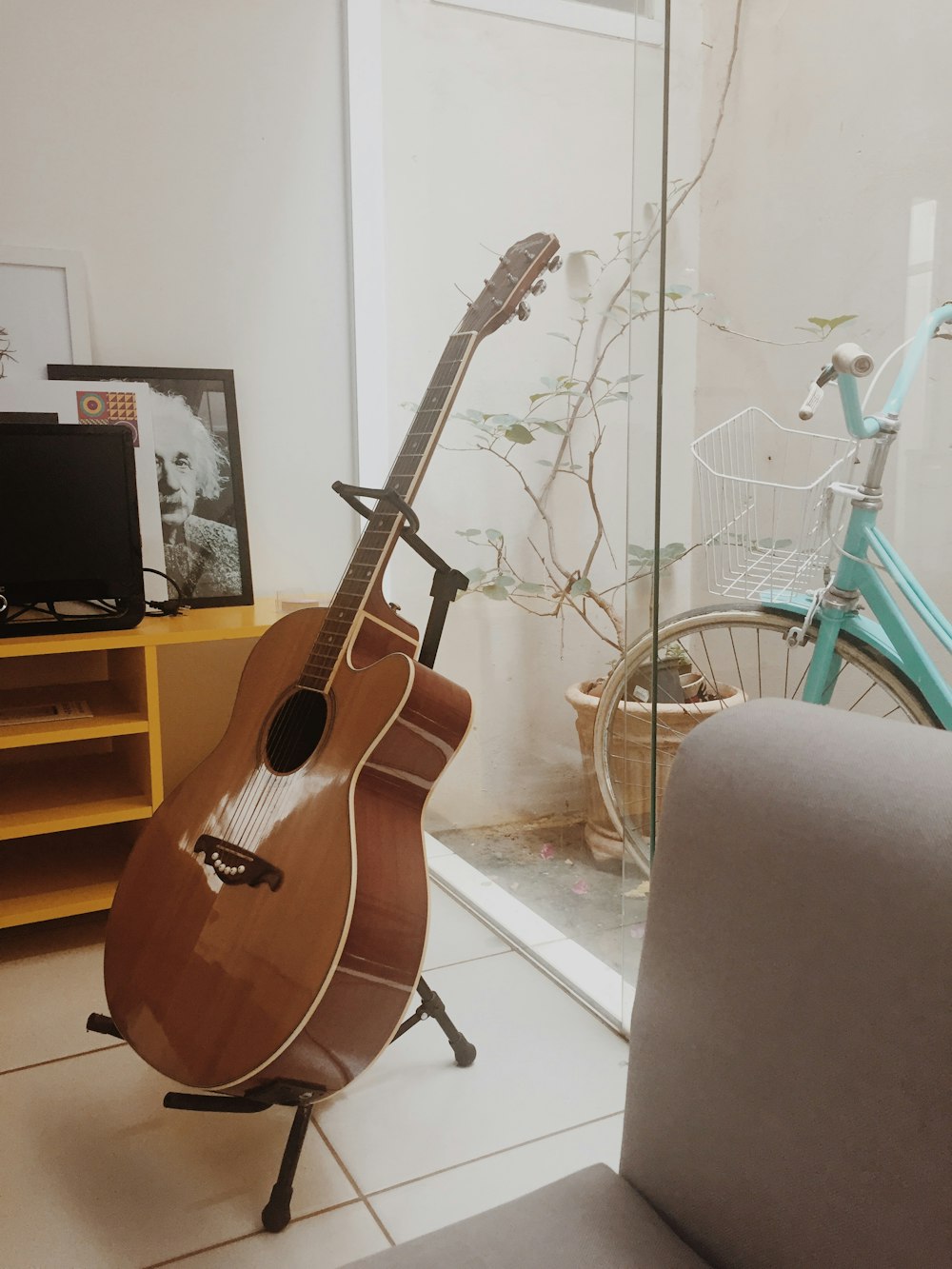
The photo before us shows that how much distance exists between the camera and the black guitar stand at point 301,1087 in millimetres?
1281

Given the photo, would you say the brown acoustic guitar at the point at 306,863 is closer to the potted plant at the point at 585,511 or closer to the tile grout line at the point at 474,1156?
the tile grout line at the point at 474,1156

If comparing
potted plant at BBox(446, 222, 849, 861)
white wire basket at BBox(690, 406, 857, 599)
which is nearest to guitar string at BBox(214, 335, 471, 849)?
potted plant at BBox(446, 222, 849, 861)

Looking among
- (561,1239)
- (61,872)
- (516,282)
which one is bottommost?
(61,872)

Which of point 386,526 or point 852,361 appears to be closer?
point 852,361

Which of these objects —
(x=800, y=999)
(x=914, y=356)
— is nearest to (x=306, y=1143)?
(x=800, y=999)

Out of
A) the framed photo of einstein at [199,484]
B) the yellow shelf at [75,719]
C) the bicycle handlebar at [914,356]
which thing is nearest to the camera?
the bicycle handlebar at [914,356]

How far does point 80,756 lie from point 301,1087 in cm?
Result: 125

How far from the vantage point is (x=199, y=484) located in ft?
7.68

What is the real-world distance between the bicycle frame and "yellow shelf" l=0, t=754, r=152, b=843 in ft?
A: 4.31

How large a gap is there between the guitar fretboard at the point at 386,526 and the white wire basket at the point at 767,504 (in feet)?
1.30

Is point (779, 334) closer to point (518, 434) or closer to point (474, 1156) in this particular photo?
point (518, 434)

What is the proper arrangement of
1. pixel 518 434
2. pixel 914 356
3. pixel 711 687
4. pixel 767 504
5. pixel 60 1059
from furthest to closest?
1. pixel 518 434
2. pixel 60 1059
3. pixel 711 687
4. pixel 767 504
5. pixel 914 356

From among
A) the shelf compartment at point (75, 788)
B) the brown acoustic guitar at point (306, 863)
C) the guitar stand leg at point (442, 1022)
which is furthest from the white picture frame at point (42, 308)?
the guitar stand leg at point (442, 1022)

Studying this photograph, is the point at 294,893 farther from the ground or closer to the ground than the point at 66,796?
farther from the ground
